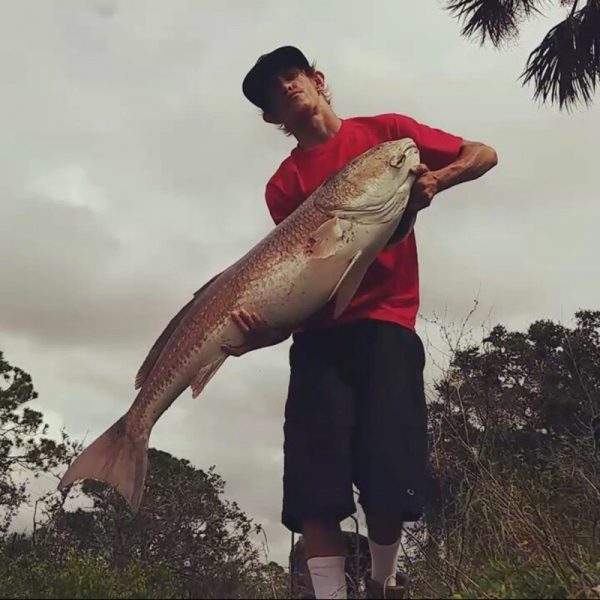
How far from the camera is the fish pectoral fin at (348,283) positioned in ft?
10.2

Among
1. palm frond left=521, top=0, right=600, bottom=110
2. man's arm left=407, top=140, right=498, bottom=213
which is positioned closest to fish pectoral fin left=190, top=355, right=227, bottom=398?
man's arm left=407, top=140, right=498, bottom=213

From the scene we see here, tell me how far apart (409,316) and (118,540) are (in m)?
12.9

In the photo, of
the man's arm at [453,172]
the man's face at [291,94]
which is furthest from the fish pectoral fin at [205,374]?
the man's face at [291,94]

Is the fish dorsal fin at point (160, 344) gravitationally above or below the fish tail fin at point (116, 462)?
above

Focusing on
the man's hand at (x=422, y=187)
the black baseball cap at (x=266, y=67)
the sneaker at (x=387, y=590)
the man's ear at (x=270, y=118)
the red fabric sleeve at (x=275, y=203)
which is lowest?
the sneaker at (x=387, y=590)

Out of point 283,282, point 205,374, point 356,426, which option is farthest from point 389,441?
point 205,374

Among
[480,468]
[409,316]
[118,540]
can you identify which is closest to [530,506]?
[480,468]

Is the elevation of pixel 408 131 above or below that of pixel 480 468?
above

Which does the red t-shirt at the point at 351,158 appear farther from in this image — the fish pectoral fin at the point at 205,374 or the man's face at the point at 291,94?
the fish pectoral fin at the point at 205,374

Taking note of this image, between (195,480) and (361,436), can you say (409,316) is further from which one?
(195,480)

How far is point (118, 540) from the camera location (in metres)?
15.0

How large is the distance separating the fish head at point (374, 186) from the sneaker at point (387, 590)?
131 centimetres

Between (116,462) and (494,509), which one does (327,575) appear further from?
(494,509)

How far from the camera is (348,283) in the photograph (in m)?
3.13
